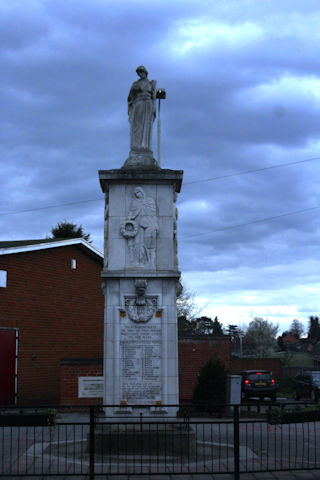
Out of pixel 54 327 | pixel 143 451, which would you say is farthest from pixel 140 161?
pixel 54 327

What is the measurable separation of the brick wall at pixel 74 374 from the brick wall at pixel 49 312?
3.09m

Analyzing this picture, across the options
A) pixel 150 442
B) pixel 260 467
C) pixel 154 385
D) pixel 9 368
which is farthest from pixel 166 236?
pixel 9 368

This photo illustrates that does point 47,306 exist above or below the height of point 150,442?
above

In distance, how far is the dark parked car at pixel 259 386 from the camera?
24531 millimetres

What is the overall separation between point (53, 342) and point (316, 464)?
14842 millimetres

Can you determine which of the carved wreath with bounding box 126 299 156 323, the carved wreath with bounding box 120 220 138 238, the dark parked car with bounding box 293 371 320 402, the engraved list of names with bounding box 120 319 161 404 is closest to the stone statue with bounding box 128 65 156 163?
the carved wreath with bounding box 120 220 138 238

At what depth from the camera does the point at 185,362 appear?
73.1 feet

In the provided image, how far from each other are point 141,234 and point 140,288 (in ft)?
3.52

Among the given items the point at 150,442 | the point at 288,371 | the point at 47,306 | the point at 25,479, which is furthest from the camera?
the point at 288,371

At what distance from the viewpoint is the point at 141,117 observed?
11820 millimetres

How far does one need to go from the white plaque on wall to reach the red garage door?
3400mm

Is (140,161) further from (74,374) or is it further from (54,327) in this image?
(54,327)

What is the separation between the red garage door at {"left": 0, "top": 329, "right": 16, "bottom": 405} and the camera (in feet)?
64.5

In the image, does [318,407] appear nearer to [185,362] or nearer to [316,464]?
[316,464]
